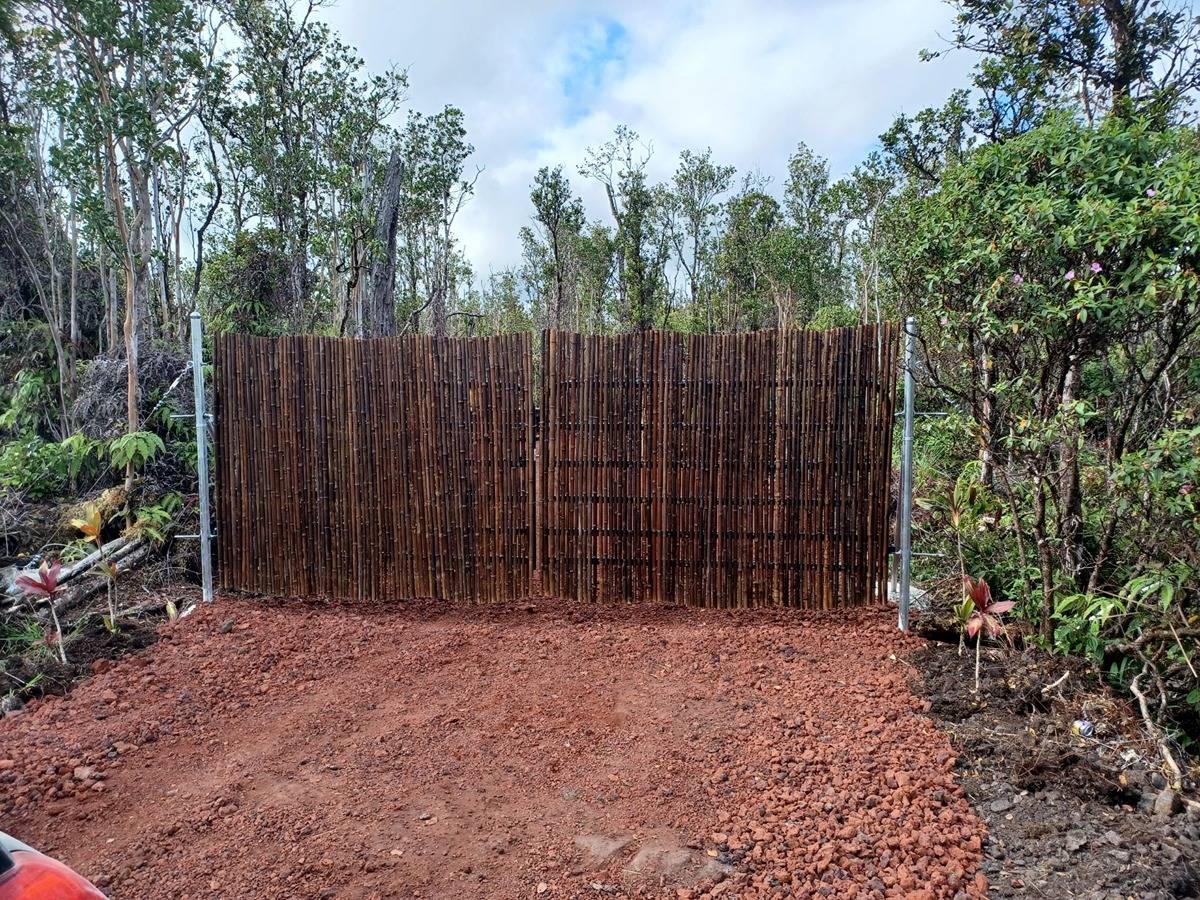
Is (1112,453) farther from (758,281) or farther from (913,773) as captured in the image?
(758,281)

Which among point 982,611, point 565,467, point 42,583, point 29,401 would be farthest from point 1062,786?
point 29,401

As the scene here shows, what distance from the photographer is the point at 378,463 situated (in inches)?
161

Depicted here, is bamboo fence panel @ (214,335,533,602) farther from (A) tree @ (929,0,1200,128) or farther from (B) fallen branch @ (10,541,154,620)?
(A) tree @ (929,0,1200,128)

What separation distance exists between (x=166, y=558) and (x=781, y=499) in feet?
13.6

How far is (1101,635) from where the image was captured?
2783mm

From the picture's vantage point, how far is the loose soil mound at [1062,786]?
71.4 inches

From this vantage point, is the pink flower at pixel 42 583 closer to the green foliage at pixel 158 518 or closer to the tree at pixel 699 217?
the green foliage at pixel 158 518

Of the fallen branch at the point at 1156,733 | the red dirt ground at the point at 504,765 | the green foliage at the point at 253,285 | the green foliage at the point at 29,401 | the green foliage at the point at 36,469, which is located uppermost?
the green foliage at the point at 253,285

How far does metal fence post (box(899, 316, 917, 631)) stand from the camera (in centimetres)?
354

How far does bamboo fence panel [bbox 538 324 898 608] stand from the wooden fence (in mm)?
11

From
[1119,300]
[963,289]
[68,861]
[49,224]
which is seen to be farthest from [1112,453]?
[49,224]

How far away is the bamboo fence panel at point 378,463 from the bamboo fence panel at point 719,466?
0.27 m

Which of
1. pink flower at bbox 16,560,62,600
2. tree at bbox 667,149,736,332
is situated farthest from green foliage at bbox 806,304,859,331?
pink flower at bbox 16,560,62,600

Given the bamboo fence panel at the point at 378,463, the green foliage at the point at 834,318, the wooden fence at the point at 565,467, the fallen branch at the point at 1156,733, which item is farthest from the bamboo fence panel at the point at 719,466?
the green foliage at the point at 834,318
